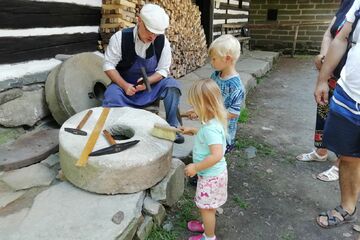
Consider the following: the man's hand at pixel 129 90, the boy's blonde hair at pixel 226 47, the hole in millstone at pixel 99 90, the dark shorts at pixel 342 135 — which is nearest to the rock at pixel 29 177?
the man's hand at pixel 129 90

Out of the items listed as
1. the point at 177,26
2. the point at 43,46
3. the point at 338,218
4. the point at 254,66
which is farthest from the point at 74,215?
the point at 254,66

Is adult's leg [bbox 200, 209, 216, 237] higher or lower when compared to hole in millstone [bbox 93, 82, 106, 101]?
lower


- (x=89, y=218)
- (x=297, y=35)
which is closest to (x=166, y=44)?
(x=89, y=218)

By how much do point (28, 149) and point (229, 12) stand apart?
7442 mm

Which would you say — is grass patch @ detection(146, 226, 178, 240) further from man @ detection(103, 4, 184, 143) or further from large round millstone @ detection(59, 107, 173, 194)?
man @ detection(103, 4, 184, 143)

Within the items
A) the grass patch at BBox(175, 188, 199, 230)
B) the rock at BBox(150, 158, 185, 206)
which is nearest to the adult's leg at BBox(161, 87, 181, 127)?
the rock at BBox(150, 158, 185, 206)

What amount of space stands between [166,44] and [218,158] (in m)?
1.57

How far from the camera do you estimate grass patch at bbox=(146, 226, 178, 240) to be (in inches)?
90.4

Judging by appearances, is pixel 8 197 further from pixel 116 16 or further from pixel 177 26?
pixel 177 26

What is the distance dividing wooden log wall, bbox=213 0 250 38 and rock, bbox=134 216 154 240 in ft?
21.0

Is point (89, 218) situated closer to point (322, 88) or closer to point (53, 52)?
point (322, 88)

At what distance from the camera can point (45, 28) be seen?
352 centimetres

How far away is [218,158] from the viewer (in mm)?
1999

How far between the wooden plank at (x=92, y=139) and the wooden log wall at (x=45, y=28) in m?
1.13
